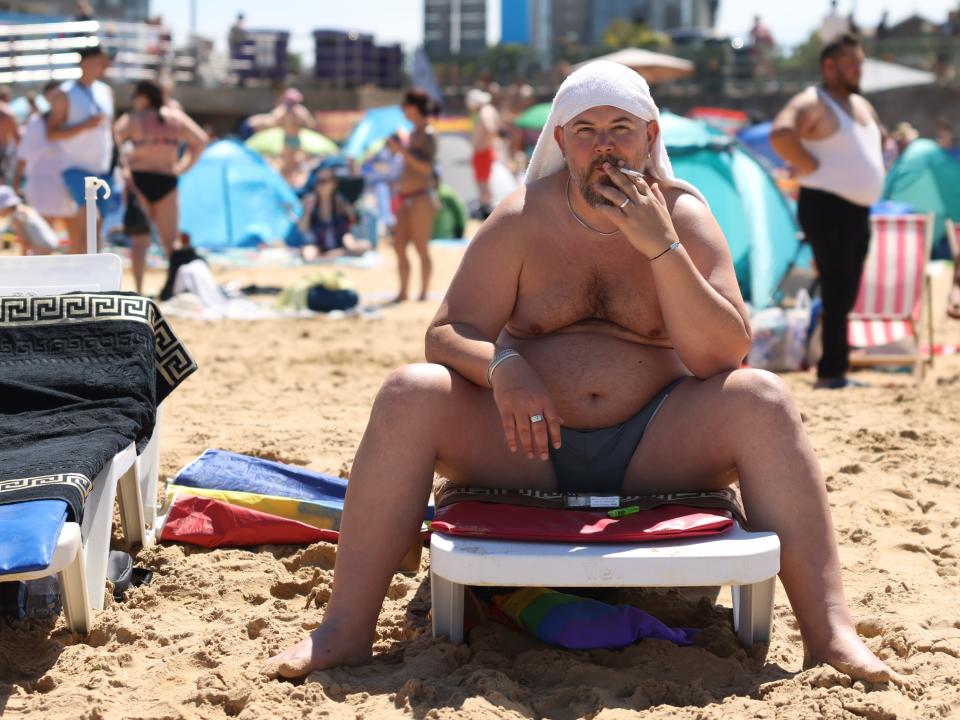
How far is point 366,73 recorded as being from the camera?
117 feet

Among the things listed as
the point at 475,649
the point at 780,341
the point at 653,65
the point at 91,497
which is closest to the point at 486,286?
the point at 475,649

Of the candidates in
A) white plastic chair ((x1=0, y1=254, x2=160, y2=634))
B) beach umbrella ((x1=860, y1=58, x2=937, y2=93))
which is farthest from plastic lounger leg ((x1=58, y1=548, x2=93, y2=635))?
beach umbrella ((x1=860, y1=58, x2=937, y2=93))

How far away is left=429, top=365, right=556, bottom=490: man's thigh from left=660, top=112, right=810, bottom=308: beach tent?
655 centimetres

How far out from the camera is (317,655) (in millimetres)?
2740

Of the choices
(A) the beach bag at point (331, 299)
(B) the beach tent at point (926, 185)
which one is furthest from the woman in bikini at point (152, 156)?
(B) the beach tent at point (926, 185)

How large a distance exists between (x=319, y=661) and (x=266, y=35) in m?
34.4

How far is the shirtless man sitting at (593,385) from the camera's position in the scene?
2793mm

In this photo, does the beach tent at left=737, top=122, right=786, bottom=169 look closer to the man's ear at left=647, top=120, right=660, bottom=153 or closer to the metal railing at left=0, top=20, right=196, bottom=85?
the metal railing at left=0, top=20, right=196, bottom=85

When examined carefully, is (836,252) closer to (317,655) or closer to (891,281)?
(891,281)

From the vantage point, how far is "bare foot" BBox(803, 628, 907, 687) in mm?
2637

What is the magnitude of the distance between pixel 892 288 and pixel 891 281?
0.15 ft

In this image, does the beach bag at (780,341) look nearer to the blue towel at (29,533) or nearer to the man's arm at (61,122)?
the man's arm at (61,122)

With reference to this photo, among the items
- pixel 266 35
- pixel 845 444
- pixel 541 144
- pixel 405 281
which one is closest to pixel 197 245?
pixel 405 281

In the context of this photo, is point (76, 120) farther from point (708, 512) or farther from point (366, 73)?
point (366, 73)
